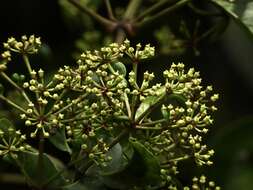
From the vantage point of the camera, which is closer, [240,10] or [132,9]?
[240,10]

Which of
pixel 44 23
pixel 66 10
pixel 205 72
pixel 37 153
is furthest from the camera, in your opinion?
pixel 205 72

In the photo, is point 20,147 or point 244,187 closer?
point 20,147

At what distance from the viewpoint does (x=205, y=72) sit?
3.72m

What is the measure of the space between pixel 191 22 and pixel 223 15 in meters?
0.14

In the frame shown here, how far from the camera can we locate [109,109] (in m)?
1.68

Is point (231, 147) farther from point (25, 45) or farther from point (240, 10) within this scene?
point (25, 45)

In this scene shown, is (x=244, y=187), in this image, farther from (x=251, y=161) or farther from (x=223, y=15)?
(x=223, y=15)

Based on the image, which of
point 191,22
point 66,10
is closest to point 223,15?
point 191,22

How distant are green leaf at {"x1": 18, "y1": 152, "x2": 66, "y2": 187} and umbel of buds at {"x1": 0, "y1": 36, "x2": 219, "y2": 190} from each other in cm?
6

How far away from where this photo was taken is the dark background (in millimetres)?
2875

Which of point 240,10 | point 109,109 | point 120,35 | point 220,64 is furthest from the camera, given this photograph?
point 220,64

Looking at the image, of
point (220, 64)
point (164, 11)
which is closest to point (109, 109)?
point (164, 11)

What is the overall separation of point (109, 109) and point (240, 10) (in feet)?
2.33

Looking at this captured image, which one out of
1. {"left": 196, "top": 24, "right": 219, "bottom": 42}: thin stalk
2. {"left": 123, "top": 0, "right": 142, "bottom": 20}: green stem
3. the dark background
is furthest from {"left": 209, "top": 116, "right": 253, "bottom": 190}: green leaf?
{"left": 123, "top": 0, "right": 142, "bottom": 20}: green stem
